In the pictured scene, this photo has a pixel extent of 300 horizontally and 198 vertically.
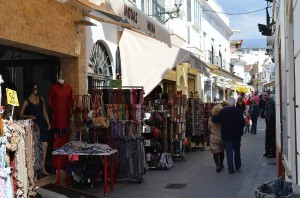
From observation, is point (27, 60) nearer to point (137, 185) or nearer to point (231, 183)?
point (137, 185)

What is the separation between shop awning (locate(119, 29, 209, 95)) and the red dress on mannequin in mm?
2694

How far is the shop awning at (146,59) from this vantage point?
12.2m

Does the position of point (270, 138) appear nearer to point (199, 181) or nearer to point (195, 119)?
point (195, 119)

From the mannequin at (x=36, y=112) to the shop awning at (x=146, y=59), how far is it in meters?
3.29

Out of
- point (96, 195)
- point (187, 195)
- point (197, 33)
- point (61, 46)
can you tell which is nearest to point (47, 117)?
point (61, 46)

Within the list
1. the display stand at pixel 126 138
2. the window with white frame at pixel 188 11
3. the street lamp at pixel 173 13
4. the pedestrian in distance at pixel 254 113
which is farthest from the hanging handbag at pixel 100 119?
the window with white frame at pixel 188 11

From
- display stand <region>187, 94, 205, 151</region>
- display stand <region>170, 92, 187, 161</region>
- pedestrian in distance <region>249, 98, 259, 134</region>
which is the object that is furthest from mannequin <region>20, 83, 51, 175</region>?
pedestrian in distance <region>249, 98, 259, 134</region>

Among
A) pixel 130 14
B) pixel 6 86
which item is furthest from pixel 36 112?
pixel 130 14

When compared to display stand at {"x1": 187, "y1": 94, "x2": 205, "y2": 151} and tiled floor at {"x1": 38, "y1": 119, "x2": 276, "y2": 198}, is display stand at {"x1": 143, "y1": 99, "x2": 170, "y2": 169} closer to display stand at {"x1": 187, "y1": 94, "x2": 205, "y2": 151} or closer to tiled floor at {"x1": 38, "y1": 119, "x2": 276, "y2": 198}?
tiled floor at {"x1": 38, "y1": 119, "x2": 276, "y2": 198}

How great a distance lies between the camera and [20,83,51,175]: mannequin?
359 inches

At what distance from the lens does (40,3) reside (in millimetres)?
8828

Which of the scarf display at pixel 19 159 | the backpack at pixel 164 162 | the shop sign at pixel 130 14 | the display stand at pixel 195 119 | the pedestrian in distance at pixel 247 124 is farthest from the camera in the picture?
the pedestrian in distance at pixel 247 124

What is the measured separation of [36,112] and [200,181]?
141 inches

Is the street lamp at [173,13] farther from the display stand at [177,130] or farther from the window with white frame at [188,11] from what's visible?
the display stand at [177,130]
